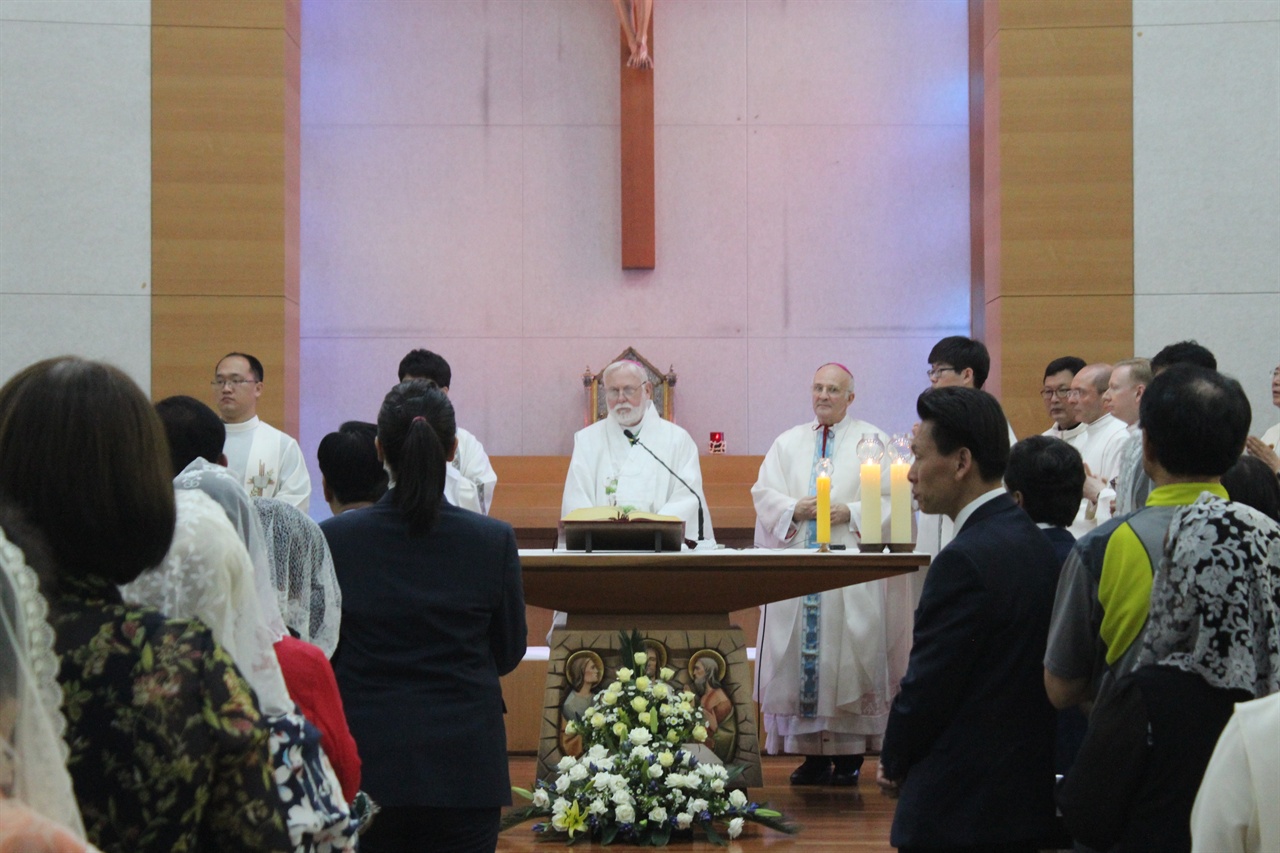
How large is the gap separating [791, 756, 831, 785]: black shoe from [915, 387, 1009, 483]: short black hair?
3.40 m

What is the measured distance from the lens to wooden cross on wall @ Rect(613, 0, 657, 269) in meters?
7.71

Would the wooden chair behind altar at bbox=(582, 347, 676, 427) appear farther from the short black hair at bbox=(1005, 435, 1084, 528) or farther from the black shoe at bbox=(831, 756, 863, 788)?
the short black hair at bbox=(1005, 435, 1084, 528)

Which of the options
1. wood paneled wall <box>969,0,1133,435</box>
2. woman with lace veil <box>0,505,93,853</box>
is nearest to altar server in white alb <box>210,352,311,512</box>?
wood paneled wall <box>969,0,1133,435</box>

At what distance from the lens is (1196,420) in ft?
7.74

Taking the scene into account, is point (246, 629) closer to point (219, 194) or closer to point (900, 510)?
point (900, 510)

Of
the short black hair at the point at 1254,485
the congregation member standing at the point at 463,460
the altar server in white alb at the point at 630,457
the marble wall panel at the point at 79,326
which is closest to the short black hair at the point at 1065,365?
the altar server in white alb at the point at 630,457

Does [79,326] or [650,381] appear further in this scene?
[650,381]

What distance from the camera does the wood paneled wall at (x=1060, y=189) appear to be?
24.3 ft

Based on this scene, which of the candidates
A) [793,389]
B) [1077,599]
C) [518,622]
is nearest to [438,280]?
[793,389]

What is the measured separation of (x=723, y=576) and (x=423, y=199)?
4.41 metres

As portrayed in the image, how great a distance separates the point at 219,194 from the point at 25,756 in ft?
21.7

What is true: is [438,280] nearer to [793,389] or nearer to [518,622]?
[793,389]

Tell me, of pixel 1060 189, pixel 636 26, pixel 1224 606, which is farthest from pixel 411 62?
pixel 1224 606

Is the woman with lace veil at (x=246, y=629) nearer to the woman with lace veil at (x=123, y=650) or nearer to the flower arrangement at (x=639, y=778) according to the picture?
the woman with lace veil at (x=123, y=650)
